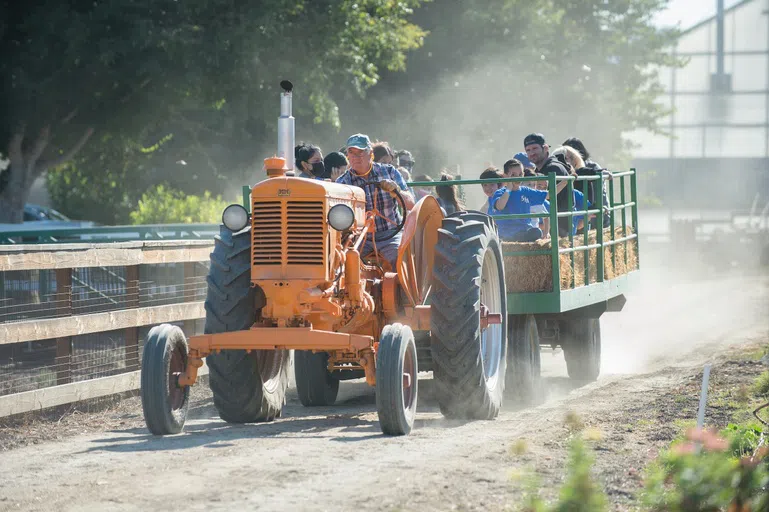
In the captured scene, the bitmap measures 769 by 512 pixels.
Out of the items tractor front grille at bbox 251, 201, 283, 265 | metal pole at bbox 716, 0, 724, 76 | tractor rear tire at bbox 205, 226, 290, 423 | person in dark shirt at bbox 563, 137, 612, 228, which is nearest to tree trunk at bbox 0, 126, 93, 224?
person in dark shirt at bbox 563, 137, 612, 228

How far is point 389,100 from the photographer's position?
3506 centimetres

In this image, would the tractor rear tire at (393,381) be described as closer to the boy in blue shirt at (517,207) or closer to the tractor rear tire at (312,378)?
the tractor rear tire at (312,378)

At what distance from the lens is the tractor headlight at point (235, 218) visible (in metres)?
7.73

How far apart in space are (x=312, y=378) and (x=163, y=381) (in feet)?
7.81

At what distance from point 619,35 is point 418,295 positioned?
35944 mm

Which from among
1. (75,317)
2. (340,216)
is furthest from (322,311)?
(75,317)

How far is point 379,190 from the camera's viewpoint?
8891mm

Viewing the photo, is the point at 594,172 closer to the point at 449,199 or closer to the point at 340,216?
the point at 449,199

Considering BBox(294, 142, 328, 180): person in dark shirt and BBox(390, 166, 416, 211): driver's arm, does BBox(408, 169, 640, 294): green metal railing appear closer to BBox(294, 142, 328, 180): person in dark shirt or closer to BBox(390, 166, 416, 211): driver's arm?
BBox(390, 166, 416, 211): driver's arm

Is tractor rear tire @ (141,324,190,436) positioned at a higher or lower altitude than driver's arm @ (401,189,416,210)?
lower

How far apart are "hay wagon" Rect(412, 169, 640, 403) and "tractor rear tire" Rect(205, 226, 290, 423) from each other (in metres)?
2.36

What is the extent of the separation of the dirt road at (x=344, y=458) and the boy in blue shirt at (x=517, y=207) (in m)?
1.40

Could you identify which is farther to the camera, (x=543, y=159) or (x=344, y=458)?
(x=543, y=159)

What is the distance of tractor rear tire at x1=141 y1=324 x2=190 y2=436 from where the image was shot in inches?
299
